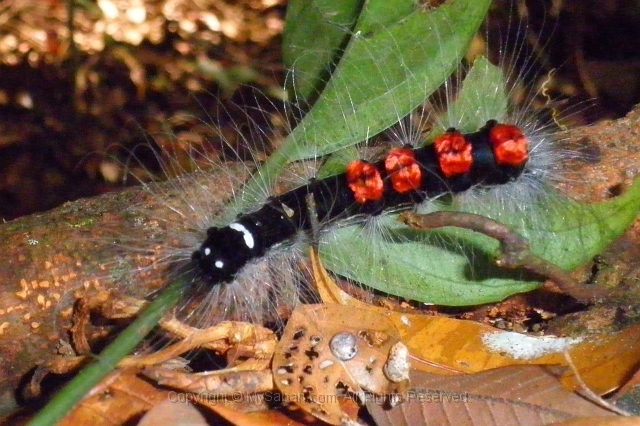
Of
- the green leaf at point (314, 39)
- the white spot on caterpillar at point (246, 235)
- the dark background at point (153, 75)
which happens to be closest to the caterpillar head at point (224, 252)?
the white spot on caterpillar at point (246, 235)

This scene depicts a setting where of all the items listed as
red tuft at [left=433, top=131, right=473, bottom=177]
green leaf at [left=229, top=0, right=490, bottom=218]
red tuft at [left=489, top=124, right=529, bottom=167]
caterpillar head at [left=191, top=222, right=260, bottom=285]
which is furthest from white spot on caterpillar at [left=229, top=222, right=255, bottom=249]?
red tuft at [left=489, top=124, right=529, bottom=167]

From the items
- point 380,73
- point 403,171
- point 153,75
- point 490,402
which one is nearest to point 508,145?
point 403,171

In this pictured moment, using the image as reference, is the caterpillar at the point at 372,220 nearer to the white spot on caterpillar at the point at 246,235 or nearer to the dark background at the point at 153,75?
the white spot on caterpillar at the point at 246,235

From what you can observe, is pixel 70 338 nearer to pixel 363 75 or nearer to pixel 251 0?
pixel 363 75

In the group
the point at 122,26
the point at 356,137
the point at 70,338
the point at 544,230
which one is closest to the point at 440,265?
the point at 544,230

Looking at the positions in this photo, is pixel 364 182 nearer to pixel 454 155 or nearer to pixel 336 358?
pixel 454 155

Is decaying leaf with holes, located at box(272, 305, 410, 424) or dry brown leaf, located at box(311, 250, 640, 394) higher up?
decaying leaf with holes, located at box(272, 305, 410, 424)

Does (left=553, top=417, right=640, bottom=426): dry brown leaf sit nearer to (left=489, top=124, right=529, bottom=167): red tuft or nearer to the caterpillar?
the caterpillar
